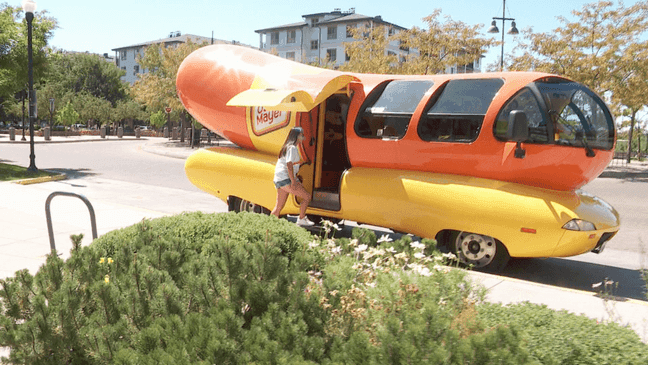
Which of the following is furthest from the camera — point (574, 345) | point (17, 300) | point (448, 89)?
point (448, 89)

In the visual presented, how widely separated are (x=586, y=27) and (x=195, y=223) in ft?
90.5

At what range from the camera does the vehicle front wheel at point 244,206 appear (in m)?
10.3

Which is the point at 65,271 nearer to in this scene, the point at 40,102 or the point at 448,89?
the point at 448,89

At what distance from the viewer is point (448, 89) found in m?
8.02

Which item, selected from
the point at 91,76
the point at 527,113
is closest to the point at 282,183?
the point at 527,113

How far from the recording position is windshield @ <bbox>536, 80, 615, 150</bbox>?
7359 millimetres

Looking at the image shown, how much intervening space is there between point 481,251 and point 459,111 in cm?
Answer: 194

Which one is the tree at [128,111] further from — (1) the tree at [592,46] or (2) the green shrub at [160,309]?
(2) the green shrub at [160,309]

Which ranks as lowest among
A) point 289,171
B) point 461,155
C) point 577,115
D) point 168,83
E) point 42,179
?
point 42,179

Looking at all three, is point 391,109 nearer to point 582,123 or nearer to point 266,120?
point 266,120

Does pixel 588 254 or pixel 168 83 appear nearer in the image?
pixel 588 254

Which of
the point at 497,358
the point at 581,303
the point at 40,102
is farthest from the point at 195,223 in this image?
the point at 40,102

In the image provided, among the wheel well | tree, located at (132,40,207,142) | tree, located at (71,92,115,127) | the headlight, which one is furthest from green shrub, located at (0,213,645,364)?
tree, located at (71,92,115,127)

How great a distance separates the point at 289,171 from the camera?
28.6ft
